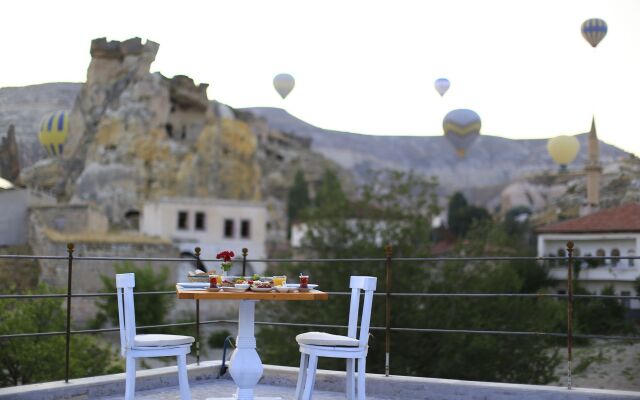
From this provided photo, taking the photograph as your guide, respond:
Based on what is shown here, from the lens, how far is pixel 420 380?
20.2 ft

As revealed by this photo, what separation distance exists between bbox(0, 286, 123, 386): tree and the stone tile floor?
1596 cm

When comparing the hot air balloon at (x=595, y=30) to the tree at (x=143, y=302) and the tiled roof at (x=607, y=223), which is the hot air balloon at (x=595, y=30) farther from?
the tree at (x=143, y=302)

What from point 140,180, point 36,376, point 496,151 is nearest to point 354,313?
point 36,376

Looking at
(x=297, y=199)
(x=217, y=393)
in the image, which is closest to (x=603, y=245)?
(x=217, y=393)

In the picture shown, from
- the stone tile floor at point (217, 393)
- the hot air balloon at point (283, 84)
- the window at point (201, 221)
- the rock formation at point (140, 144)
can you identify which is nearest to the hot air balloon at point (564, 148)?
the hot air balloon at point (283, 84)

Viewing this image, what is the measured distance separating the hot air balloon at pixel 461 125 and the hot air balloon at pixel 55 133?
43.6m

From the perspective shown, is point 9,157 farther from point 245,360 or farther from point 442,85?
point 245,360

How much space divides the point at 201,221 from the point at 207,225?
457mm

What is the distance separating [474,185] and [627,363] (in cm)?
10787

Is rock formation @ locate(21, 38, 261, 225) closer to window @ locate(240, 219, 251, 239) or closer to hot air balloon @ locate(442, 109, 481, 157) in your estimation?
window @ locate(240, 219, 251, 239)

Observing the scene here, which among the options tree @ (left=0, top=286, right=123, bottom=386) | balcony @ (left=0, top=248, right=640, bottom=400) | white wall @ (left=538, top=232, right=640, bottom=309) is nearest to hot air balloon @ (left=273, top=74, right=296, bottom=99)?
white wall @ (left=538, top=232, right=640, bottom=309)

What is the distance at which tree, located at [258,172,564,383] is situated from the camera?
22250mm

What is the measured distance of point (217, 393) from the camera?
20.5ft

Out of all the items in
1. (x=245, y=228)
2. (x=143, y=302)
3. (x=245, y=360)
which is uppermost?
(x=245, y=228)
